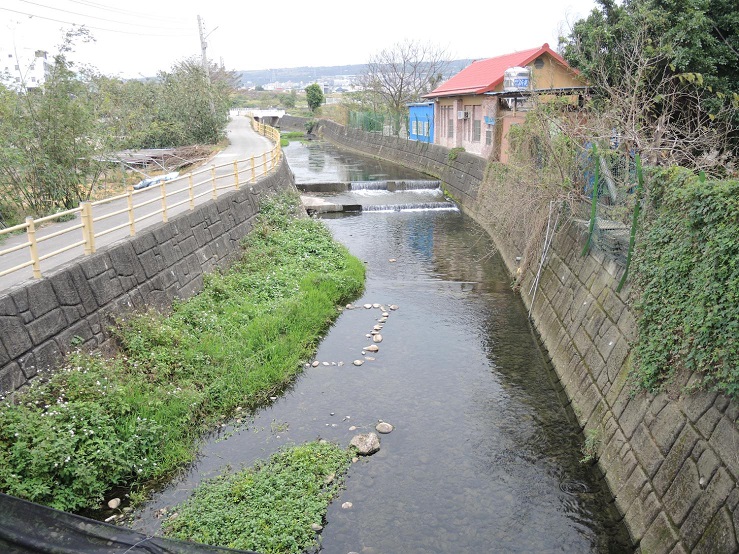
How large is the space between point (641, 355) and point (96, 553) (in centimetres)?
609

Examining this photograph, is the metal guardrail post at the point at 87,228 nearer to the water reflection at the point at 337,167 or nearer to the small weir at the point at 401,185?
the small weir at the point at 401,185

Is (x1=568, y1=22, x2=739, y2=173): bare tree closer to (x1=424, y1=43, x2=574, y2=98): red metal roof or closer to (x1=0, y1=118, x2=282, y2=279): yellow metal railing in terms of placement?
(x1=424, y1=43, x2=574, y2=98): red metal roof

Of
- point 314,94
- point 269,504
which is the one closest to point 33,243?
point 269,504

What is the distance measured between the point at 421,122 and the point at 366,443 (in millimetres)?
31967

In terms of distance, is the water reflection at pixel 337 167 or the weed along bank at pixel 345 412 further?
the water reflection at pixel 337 167

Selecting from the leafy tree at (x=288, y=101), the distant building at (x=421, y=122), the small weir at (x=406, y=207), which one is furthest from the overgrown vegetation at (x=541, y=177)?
the leafy tree at (x=288, y=101)

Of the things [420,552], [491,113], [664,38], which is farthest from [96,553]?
[491,113]

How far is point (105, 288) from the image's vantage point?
9109mm

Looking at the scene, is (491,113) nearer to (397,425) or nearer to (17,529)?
(397,425)

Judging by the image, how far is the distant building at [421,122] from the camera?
35.3 meters

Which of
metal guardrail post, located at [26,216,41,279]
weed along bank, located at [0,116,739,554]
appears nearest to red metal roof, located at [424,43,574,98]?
weed along bank, located at [0,116,739,554]

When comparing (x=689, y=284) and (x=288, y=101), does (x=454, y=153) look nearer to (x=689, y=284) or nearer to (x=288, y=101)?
(x=689, y=284)

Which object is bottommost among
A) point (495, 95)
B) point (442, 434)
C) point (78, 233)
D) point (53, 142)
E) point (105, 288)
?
point (442, 434)

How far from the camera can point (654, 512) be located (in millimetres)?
5883
